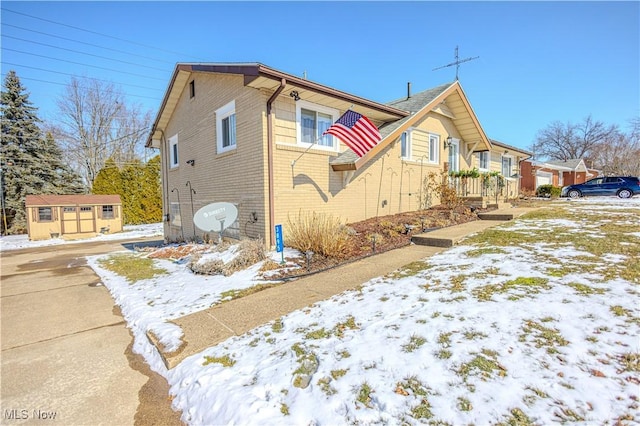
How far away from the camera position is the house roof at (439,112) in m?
8.70

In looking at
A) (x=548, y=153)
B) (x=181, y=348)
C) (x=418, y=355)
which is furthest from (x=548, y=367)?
(x=548, y=153)

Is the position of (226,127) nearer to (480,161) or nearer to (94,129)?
(480,161)

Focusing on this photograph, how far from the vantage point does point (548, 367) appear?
2.27 meters

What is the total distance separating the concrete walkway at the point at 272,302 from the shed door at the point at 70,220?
2353 centimetres

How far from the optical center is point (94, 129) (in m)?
28.8

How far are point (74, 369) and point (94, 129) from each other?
111ft

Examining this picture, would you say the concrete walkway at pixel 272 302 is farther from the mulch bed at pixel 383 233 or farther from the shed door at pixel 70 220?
the shed door at pixel 70 220

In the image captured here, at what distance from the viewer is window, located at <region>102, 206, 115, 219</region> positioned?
2252 cm

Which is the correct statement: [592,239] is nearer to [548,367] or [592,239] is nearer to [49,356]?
[548,367]

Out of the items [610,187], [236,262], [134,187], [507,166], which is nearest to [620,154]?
[610,187]

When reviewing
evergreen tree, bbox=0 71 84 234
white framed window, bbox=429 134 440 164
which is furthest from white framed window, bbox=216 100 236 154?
evergreen tree, bbox=0 71 84 234

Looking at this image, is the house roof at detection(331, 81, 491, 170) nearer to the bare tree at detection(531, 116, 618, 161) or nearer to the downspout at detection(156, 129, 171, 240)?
the downspout at detection(156, 129, 171, 240)

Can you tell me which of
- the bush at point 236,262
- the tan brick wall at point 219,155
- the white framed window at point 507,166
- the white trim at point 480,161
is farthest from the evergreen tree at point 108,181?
the white framed window at point 507,166

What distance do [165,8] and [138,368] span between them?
43.9ft
